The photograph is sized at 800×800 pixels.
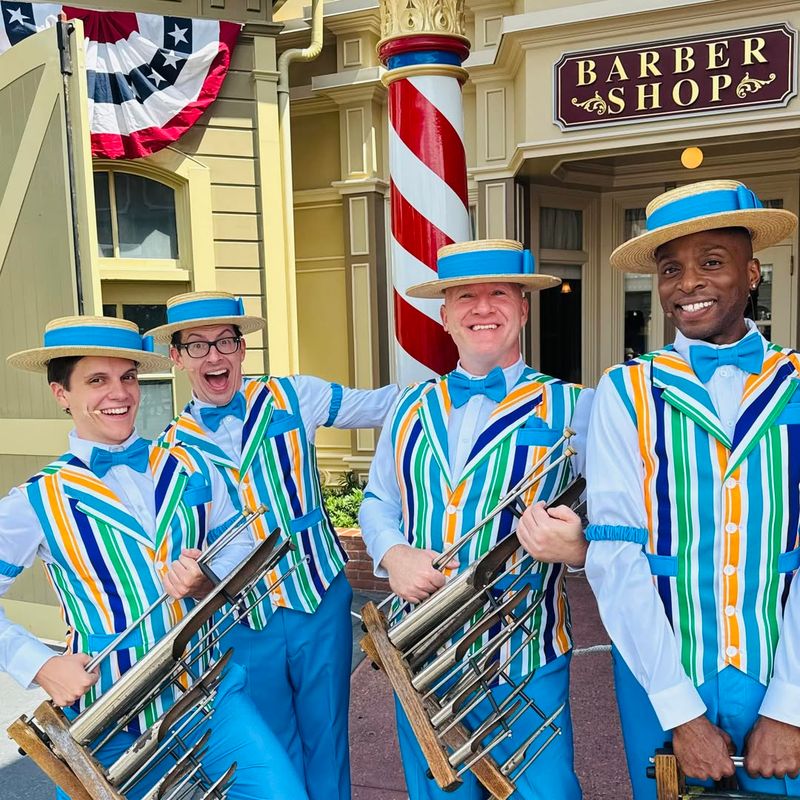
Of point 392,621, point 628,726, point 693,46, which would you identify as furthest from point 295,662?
point 693,46

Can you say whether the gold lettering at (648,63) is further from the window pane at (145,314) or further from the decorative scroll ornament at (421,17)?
the window pane at (145,314)

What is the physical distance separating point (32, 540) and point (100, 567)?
20cm

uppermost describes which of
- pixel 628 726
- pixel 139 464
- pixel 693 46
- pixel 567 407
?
pixel 693 46

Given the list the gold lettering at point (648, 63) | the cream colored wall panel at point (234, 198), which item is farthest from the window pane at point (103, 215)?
the gold lettering at point (648, 63)

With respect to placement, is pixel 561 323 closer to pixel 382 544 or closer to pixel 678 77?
Answer: pixel 678 77

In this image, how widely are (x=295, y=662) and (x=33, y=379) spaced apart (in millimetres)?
2491

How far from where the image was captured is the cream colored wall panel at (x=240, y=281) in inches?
239

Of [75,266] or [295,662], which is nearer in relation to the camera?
[295,662]

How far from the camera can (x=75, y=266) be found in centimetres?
365

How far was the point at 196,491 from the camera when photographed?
2.18 meters

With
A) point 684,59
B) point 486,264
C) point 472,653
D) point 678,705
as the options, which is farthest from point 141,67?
point 678,705

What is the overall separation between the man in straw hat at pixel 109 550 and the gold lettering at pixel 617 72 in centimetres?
444

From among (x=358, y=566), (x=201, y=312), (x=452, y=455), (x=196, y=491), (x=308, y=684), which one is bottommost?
(x=358, y=566)

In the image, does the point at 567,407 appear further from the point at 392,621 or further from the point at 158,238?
the point at 158,238
